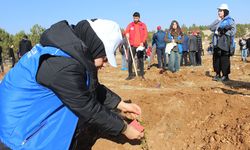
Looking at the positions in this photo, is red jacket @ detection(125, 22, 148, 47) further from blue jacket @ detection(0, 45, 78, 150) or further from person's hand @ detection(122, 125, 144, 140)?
blue jacket @ detection(0, 45, 78, 150)

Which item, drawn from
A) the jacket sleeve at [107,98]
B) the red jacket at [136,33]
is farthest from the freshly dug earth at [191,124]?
the red jacket at [136,33]

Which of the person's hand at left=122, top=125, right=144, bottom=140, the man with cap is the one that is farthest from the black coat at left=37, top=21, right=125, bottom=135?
the person's hand at left=122, top=125, right=144, bottom=140

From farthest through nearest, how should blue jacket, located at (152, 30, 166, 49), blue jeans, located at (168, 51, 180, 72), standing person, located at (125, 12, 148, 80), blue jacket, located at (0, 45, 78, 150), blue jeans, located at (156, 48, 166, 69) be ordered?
blue jeans, located at (156, 48, 166, 69) → blue jacket, located at (152, 30, 166, 49) → blue jeans, located at (168, 51, 180, 72) → standing person, located at (125, 12, 148, 80) → blue jacket, located at (0, 45, 78, 150)

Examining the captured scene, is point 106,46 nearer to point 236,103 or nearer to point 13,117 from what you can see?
point 13,117

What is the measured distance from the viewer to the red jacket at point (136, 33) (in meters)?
10.7

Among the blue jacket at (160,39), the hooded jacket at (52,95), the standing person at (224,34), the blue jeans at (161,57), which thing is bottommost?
the blue jeans at (161,57)

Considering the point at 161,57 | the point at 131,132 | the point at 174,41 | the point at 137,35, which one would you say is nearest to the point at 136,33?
the point at 137,35

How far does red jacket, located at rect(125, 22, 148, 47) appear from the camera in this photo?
10719 millimetres

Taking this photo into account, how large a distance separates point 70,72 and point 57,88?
0.47ft

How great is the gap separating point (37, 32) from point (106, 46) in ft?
115

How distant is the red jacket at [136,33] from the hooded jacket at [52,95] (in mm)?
8108

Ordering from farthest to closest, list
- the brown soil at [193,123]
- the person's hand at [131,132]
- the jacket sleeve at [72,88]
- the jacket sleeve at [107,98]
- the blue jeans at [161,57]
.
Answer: the blue jeans at [161,57] < the brown soil at [193,123] < the jacket sleeve at [107,98] < the person's hand at [131,132] < the jacket sleeve at [72,88]

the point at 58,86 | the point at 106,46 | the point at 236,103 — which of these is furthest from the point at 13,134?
the point at 236,103

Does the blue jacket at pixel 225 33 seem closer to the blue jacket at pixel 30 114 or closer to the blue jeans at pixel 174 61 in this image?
the blue jeans at pixel 174 61
